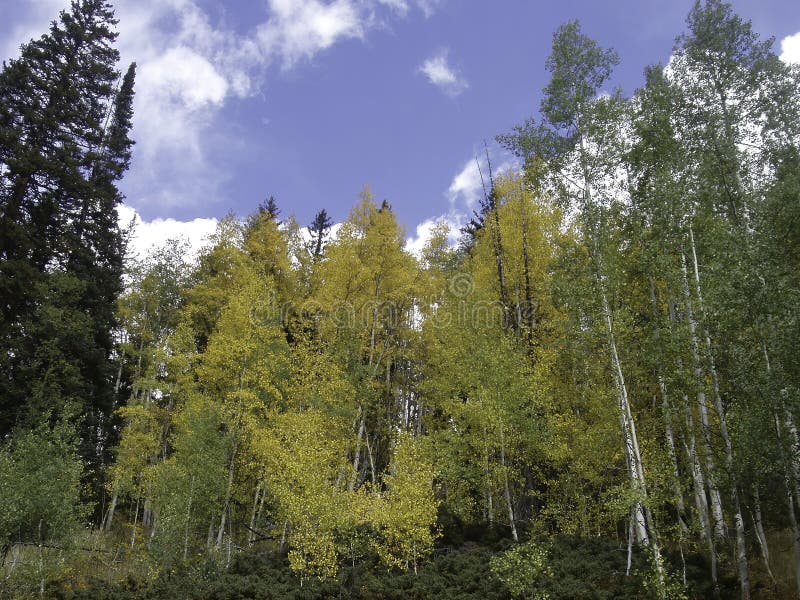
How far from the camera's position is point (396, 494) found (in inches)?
539

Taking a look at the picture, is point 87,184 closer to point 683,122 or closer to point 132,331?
point 132,331

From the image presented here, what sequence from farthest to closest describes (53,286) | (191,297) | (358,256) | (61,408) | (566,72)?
(191,297) < (358,256) < (53,286) < (61,408) < (566,72)

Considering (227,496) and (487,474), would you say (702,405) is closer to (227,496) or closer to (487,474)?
(487,474)

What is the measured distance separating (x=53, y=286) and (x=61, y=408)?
4843 millimetres

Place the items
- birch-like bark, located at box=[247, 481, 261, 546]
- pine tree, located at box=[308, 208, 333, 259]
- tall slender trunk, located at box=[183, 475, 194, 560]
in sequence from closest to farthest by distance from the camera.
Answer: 1. tall slender trunk, located at box=[183, 475, 194, 560]
2. birch-like bark, located at box=[247, 481, 261, 546]
3. pine tree, located at box=[308, 208, 333, 259]


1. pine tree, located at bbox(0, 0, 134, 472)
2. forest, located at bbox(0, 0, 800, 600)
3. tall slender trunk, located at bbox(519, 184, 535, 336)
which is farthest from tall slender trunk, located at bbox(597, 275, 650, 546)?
pine tree, located at bbox(0, 0, 134, 472)

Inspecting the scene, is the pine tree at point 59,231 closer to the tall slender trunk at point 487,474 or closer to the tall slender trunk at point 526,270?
the tall slender trunk at point 487,474

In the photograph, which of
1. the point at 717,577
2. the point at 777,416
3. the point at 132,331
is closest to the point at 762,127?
the point at 777,416

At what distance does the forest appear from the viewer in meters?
9.72

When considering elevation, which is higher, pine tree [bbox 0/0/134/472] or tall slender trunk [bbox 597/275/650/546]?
pine tree [bbox 0/0/134/472]

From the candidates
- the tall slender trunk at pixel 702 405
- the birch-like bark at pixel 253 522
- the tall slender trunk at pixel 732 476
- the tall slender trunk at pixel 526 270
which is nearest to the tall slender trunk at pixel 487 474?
the tall slender trunk at pixel 526 270

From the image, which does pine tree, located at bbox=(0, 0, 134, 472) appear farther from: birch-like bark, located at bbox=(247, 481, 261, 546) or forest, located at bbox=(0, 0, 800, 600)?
birch-like bark, located at bbox=(247, 481, 261, 546)

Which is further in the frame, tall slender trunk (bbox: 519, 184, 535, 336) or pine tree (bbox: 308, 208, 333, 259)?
pine tree (bbox: 308, 208, 333, 259)

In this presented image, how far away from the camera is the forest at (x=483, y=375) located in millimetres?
9719
